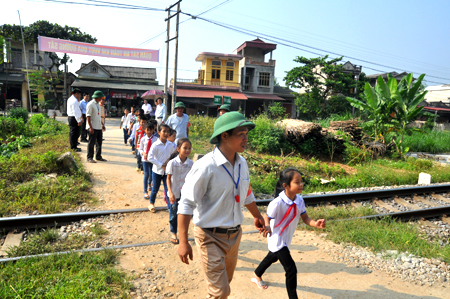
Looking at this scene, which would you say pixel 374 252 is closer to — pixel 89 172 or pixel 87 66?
pixel 89 172

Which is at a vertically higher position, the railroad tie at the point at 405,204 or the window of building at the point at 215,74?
A: the window of building at the point at 215,74

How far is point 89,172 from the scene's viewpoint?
7.81 metres

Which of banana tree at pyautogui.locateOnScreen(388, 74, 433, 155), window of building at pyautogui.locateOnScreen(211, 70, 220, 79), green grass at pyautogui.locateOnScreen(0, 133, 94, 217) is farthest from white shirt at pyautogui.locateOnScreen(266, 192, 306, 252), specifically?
window of building at pyautogui.locateOnScreen(211, 70, 220, 79)

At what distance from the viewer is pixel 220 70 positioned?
34812 mm

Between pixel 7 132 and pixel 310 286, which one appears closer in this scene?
pixel 310 286

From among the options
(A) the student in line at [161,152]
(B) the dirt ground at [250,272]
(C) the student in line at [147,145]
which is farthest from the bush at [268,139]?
(A) the student in line at [161,152]

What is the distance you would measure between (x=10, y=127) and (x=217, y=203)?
13.7m

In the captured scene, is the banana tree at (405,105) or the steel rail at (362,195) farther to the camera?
the banana tree at (405,105)

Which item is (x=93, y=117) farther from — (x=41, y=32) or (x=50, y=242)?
(x=41, y=32)

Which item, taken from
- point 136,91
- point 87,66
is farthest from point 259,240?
point 87,66

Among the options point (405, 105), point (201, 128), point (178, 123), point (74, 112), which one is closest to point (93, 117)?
point (74, 112)

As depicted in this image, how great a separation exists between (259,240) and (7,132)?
12.4m

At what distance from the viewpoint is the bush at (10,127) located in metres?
12.5

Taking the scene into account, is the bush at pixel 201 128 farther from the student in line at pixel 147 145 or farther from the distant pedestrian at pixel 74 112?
the student in line at pixel 147 145
